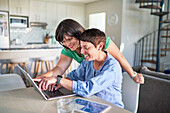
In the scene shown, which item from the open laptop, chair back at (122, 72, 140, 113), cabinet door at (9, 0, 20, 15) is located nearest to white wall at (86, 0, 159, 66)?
cabinet door at (9, 0, 20, 15)

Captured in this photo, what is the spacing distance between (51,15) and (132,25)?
3.24 metres

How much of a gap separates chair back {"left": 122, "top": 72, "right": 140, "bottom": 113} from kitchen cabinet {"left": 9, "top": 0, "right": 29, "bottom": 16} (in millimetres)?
5637

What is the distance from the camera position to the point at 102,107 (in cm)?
103

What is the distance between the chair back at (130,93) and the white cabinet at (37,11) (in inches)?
225

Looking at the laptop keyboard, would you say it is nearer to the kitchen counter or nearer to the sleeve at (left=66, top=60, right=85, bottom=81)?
the sleeve at (left=66, top=60, right=85, bottom=81)

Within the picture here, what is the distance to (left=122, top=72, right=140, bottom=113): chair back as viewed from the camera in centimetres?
148

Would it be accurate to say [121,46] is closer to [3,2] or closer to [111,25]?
[111,25]

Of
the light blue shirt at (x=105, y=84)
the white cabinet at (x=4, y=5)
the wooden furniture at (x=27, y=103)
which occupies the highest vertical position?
the white cabinet at (x=4, y=5)

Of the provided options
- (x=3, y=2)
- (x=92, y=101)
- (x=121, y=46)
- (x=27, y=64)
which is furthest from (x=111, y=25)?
(x=92, y=101)

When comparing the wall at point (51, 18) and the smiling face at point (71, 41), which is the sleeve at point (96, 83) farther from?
the wall at point (51, 18)

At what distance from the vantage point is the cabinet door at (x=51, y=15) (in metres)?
6.89

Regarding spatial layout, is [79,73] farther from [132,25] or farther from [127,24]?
[132,25]

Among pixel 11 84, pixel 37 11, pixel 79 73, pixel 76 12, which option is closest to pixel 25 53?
pixel 11 84

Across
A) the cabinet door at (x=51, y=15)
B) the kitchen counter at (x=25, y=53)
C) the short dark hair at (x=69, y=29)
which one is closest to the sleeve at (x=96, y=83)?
the short dark hair at (x=69, y=29)
